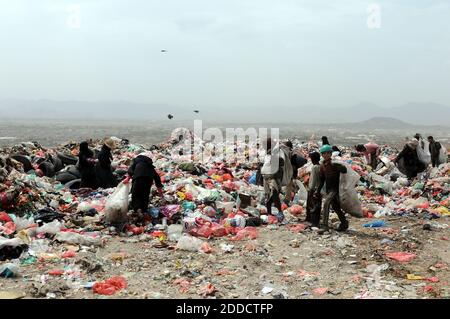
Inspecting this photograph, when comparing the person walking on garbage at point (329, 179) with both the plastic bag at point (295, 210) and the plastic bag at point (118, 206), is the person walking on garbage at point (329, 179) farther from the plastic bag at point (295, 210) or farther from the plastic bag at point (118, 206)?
the plastic bag at point (118, 206)

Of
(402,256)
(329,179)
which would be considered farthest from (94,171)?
(402,256)

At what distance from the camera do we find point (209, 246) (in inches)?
252

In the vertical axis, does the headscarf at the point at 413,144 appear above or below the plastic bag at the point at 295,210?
above

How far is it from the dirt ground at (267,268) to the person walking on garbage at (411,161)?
4.58 meters

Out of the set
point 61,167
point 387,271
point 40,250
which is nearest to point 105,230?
point 40,250

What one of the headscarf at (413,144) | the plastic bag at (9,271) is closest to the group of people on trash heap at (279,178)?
the plastic bag at (9,271)

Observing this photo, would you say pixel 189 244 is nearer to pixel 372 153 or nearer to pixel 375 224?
pixel 375 224

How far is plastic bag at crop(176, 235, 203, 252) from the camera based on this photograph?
6.27 m

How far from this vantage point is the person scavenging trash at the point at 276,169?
24.9 feet

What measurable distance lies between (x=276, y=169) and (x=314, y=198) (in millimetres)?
783

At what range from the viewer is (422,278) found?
5.21 m

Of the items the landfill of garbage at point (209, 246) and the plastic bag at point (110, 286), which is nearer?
the plastic bag at point (110, 286)

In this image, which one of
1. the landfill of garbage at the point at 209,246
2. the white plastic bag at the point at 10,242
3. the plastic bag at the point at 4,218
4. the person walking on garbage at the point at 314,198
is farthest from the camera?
the person walking on garbage at the point at 314,198
